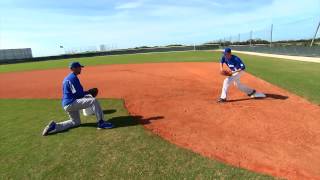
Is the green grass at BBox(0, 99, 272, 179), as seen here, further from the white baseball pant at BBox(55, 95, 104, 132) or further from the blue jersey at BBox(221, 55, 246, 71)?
the blue jersey at BBox(221, 55, 246, 71)

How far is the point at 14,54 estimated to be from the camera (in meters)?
67.5

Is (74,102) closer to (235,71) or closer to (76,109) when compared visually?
(76,109)

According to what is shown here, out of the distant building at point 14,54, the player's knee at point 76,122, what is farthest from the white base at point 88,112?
the distant building at point 14,54

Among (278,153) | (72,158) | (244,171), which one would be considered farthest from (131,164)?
(278,153)

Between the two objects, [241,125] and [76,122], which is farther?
[76,122]

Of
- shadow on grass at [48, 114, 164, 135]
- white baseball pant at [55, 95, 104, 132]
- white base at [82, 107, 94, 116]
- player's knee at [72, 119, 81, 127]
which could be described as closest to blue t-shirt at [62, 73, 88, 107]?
white baseball pant at [55, 95, 104, 132]

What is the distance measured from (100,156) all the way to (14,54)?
68629 millimetres

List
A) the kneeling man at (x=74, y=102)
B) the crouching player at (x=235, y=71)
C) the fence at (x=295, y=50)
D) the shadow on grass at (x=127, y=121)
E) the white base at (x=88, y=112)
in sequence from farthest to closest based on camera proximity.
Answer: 1. the fence at (x=295, y=50)
2. the crouching player at (x=235, y=71)
3. the white base at (x=88, y=112)
4. the shadow on grass at (x=127, y=121)
5. the kneeling man at (x=74, y=102)

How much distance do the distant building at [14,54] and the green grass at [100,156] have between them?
2528 inches

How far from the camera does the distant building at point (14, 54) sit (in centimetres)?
6631

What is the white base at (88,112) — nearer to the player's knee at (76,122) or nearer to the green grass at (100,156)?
the green grass at (100,156)

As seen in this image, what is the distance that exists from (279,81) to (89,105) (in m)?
8.79

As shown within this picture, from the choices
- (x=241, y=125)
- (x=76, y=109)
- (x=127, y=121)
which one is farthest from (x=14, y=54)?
(x=241, y=125)

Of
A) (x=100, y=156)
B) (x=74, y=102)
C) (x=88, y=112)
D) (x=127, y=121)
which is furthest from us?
(x=88, y=112)
